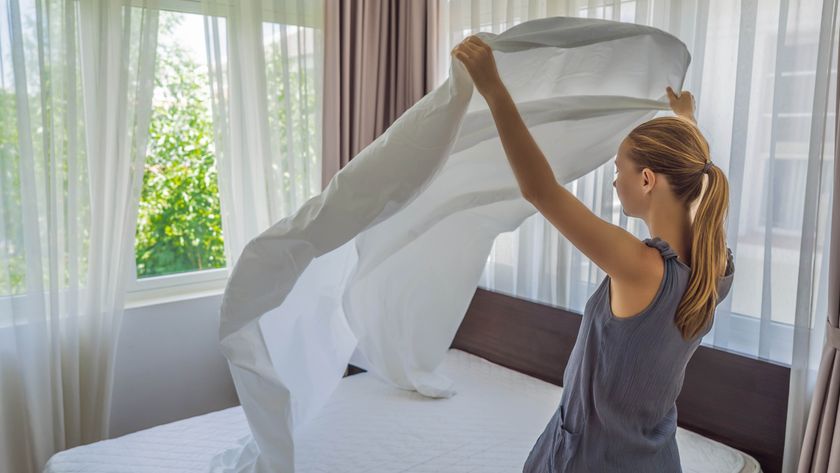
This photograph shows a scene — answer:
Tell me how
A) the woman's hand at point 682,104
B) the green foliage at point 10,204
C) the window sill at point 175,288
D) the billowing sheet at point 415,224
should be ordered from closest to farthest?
1. the billowing sheet at point 415,224
2. the woman's hand at point 682,104
3. the green foliage at point 10,204
4. the window sill at point 175,288

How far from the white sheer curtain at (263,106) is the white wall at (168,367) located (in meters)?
0.33

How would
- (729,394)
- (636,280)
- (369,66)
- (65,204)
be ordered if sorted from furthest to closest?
(369,66) < (65,204) < (729,394) < (636,280)

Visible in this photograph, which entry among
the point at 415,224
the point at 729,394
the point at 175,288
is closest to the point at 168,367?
the point at 175,288

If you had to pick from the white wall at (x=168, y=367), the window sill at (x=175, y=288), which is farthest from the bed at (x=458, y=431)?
the window sill at (x=175, y=288)

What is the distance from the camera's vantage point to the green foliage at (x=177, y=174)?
301cm

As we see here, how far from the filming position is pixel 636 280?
1.27 metres

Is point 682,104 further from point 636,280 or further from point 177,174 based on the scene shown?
point 177,174

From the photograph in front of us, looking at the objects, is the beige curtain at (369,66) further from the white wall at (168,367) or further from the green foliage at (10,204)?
the green foliage at (10,204)

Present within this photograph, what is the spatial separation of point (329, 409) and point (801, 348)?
1510mm

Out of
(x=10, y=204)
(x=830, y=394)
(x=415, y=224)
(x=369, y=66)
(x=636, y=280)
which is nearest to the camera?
(x=636, y=280)

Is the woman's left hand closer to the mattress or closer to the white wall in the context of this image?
the mattress

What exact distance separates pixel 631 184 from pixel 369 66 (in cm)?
217

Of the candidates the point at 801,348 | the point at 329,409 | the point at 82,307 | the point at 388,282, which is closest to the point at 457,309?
the point at 388,282

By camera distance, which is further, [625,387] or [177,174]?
[177,174]
